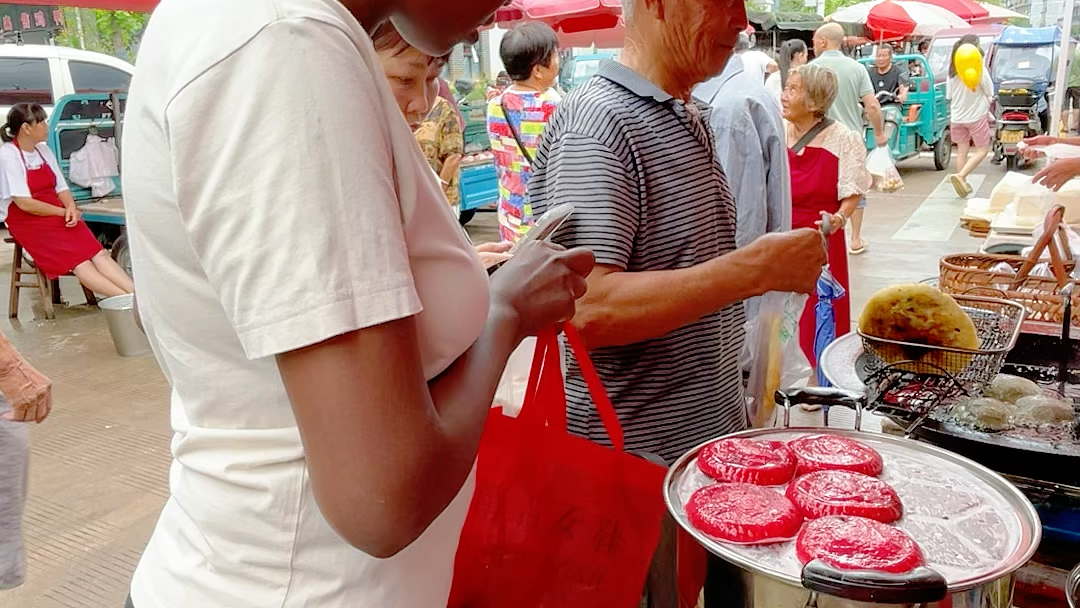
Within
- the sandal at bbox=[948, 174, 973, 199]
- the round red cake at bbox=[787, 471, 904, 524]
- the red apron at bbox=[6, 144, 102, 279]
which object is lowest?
the sandal at bbox=[948, 174, 973, 199]

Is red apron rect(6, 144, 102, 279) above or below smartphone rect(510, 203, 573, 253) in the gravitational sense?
below

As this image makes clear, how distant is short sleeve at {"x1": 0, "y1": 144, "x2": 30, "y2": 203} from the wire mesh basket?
664 centimetres

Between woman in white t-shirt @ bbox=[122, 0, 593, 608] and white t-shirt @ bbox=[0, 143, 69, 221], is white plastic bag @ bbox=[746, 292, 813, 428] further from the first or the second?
white t-shirt @ bbox=[0, 143, 69, 221]

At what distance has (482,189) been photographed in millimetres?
9227

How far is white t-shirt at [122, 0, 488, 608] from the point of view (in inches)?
25.4

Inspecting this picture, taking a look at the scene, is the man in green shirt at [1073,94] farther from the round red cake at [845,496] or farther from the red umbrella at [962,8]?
the round red cake at [845,496]

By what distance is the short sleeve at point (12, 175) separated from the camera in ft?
20.8

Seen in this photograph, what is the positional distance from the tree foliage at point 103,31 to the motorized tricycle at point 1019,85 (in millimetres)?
→ 18097

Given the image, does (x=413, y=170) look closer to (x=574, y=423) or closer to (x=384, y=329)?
(x=384, y=329)

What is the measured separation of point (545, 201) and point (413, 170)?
3.45 feet

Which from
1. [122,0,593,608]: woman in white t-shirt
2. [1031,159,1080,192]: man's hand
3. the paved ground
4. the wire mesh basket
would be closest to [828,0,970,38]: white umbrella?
the paved ground

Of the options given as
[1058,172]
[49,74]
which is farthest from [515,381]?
[49,74]

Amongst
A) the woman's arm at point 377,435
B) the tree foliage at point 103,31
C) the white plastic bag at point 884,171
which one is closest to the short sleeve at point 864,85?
the white plastic bag at point 884,171

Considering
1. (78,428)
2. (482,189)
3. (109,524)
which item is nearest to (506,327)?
(109,524)
